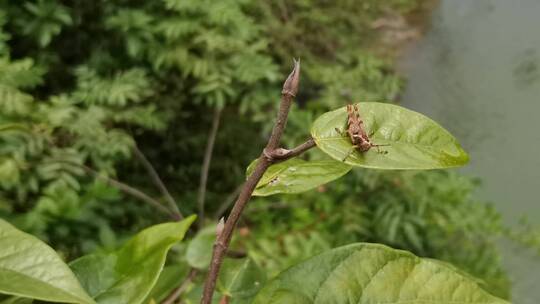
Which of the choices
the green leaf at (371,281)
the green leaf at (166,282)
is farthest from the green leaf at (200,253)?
the green leaf at (371,281)

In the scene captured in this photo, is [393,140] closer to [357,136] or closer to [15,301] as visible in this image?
[357,136]

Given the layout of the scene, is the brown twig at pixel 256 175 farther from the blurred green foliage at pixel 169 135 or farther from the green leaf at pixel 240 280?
the blurred green foliage at pixel 169 135

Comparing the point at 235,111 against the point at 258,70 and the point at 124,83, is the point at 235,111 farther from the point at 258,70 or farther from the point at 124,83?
the point at 124,83

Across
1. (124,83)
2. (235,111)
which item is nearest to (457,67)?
(235,111)

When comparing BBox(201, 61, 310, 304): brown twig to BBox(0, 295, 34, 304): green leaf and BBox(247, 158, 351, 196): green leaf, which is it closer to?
BBox(247, 158, 351, 196): green leaf

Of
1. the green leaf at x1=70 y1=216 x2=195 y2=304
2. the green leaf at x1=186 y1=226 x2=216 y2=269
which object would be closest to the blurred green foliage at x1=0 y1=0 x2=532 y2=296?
the green leaf at x1=186 y1=226 x2=216 y2=269
